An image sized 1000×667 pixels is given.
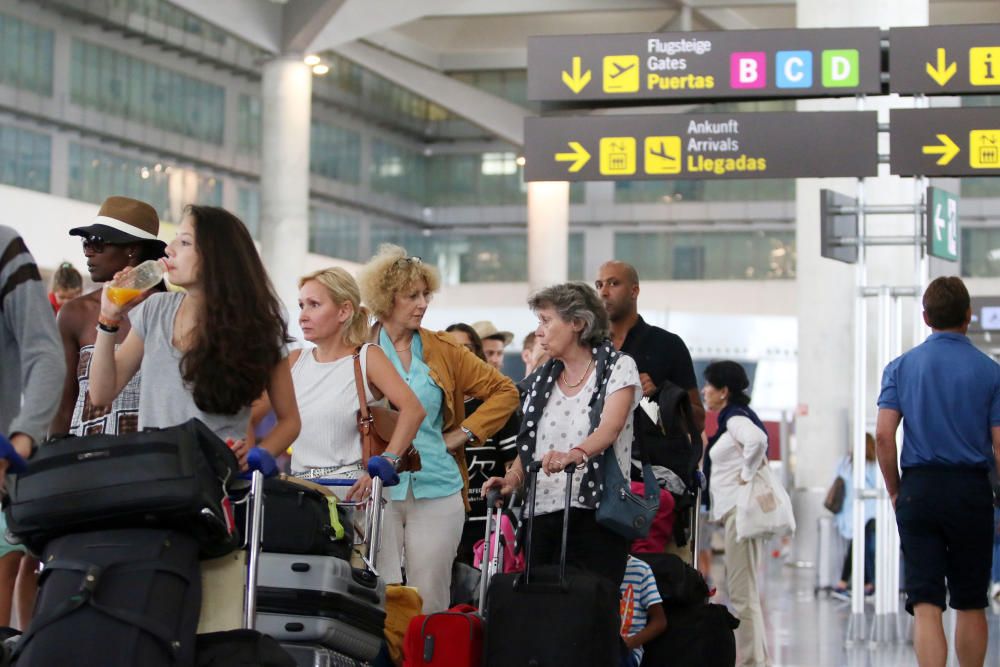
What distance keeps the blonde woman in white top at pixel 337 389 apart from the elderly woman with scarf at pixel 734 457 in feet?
11.7

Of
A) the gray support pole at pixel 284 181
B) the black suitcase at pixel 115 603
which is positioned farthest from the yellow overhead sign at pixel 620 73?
the gray support pole at pixel 284 181

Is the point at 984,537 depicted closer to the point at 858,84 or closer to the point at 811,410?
the point at 858,84

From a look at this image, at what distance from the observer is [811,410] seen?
64.0 feet

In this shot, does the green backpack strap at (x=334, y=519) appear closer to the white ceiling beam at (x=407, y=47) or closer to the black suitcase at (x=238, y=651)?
the black suitcase at (x=238, y=651)

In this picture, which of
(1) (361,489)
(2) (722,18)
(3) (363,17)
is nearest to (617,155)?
(1) (361,489)

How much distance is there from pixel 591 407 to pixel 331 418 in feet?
3.38

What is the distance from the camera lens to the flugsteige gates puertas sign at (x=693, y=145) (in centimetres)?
1014

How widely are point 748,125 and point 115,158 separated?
100ft

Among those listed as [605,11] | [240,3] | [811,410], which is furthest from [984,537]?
[605,11]

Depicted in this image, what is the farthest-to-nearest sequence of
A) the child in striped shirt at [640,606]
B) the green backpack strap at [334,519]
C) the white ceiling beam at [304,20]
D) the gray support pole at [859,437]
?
the white ceiling beam at [304,20]
the gray support pole at [859,437]
the child in striped shirt at [640,606]
the green backpack strap at [334,519]

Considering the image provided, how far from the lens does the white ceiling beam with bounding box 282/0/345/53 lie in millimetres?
28422

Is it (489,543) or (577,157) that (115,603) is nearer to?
(489,543)

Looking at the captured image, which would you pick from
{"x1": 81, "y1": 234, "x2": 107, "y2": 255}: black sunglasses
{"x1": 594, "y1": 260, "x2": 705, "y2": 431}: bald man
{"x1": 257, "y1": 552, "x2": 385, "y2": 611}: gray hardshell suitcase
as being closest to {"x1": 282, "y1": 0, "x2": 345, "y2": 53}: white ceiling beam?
{"x1": 594, "y1": 260, "x2": 705, "y2": 431}: bald man

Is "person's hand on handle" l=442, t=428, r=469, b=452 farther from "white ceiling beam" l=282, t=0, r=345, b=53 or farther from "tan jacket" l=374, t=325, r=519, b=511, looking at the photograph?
"white ceiling beam" l=282, t=0, r=345, b=53
